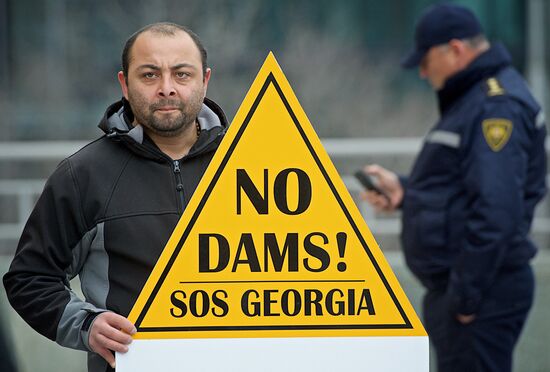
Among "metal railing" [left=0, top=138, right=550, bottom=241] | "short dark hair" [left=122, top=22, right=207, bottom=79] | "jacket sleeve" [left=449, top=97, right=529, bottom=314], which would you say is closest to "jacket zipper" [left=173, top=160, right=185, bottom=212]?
"short dark hair" [left=122, top=22, right=207, bottom=79]

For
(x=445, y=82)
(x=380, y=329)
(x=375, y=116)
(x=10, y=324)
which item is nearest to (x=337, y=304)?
(x=380, y=329)

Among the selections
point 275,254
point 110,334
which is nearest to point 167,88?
point 275,254

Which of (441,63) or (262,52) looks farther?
(262,52)

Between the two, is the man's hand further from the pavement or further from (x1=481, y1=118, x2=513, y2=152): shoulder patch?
the pavement

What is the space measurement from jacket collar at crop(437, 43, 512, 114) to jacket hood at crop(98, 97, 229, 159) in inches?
63.8

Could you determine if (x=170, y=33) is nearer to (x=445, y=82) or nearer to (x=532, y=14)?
(x=445, y=82)

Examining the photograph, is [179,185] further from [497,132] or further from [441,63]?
[441,63]

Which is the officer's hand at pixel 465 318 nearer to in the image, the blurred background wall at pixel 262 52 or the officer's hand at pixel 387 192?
the officer's hand at pixel 387 192

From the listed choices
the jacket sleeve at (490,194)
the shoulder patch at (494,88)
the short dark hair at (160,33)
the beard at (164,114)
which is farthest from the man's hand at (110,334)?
the shoulder patch at (494,88)

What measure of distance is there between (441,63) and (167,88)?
2028 mm

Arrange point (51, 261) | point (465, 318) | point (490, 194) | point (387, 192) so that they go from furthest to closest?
point (387, 192)
point (465, 318)
point (490, 194)
point (51, 261)

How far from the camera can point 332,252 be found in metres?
2.76

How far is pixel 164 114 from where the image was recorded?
2.83 meters

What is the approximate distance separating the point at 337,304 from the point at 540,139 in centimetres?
190
